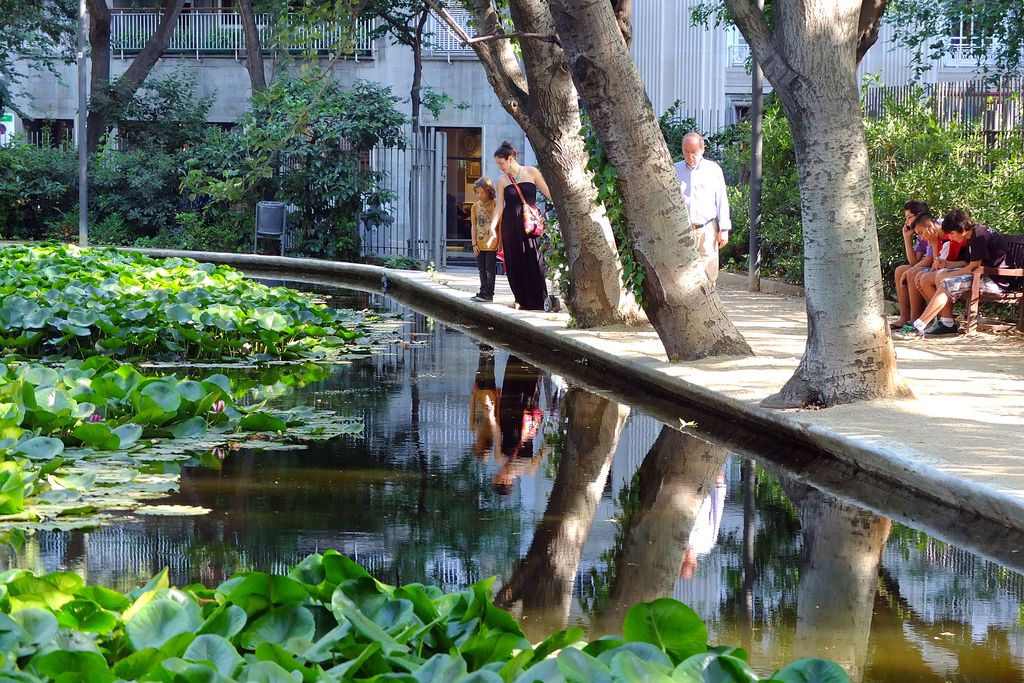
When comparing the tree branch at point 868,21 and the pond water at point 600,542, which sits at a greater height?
the tree branch at point 868,21

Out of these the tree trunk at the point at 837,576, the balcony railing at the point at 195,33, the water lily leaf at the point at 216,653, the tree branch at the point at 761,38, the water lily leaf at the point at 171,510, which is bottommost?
the tree trunk at the point at 837,576

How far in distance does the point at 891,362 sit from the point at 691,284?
2.51m

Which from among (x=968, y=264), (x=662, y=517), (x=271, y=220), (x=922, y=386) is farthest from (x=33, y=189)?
(x=662, y=517)

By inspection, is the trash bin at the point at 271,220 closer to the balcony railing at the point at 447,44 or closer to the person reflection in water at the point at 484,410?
the balcony railing at the point at 447,44

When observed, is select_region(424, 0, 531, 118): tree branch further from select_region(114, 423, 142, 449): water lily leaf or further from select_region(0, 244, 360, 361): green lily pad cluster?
select_region(114, 423, 142, 449): water lily leaf

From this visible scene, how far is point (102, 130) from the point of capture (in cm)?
3391

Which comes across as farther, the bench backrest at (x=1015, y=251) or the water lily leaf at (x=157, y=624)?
the bench backrest at (x=1015, y=251)

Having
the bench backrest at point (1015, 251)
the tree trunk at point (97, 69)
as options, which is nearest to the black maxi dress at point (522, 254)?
the bench backrest at point (1015, 251)

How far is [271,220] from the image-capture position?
89.6 feet

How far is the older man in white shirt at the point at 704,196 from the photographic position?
1421 centimetres

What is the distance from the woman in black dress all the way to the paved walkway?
466 mm

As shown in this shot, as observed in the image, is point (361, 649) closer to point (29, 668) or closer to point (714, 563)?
point (29, 668)

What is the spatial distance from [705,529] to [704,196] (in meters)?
8.13

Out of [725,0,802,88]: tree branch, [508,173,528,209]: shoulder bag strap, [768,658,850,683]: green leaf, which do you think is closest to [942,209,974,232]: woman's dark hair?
[725,0,802,88]: tree branch
